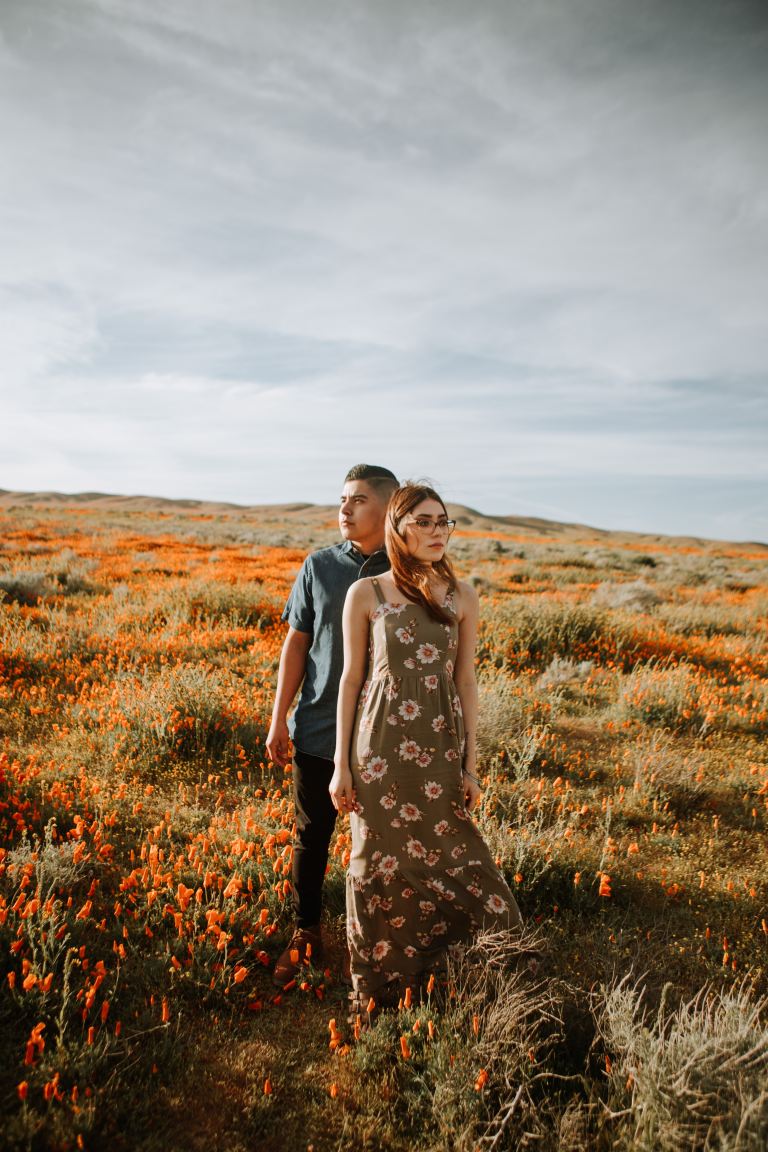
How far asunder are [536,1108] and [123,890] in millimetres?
2284

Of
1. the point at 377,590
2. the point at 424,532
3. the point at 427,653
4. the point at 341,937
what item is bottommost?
the point at 341,937

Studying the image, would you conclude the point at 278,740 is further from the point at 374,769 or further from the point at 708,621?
the point at 708,621

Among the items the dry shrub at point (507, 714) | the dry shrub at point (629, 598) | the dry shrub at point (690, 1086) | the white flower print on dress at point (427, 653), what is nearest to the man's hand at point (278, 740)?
the white flower print on dress at point (427, 653)

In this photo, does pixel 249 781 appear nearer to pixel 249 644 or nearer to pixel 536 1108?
pixel 536 1108

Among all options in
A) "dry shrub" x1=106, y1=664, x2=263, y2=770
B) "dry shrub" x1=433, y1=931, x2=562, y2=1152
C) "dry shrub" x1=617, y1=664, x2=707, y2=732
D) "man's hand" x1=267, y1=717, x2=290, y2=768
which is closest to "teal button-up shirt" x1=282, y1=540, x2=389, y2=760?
"man's hand" x1=267, y1=717, x2=290, y2=768

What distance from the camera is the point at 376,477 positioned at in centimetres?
292

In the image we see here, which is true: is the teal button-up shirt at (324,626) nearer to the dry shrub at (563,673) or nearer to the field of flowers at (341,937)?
the field of flowers at (341,937)

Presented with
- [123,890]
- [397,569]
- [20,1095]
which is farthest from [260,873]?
[397,569]

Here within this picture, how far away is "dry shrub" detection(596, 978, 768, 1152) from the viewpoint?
1.92m

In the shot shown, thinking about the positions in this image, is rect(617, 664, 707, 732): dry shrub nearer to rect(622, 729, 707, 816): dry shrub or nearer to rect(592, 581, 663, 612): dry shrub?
rect(622, 729, 707, 816): dry shrub

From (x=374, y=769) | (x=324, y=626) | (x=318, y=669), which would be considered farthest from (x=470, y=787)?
(x=324, y=626)

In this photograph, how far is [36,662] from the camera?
704 centimetres

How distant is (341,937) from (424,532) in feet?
7.63

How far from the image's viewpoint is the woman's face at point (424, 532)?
2.68m
